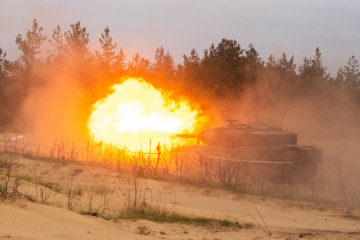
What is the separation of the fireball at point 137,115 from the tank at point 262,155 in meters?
4.45

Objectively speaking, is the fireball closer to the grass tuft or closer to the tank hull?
the tank hull

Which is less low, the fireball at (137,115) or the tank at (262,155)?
the fireball at (137,115)


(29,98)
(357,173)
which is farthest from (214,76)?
(29,98)

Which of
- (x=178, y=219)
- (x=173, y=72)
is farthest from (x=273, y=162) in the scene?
(x=173, y=72)

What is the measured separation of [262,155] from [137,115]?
771cm

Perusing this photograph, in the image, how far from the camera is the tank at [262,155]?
15.1 metres

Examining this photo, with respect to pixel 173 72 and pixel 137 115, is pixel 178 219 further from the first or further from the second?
pixel 173 72

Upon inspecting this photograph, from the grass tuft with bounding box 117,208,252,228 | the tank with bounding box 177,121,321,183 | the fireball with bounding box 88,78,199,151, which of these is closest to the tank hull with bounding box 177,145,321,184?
the tank with bounding box 177,121,321,183

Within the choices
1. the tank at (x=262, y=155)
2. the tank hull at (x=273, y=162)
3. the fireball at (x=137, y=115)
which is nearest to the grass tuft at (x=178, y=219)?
the tank at (x=262, y=155)

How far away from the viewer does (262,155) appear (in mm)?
15359

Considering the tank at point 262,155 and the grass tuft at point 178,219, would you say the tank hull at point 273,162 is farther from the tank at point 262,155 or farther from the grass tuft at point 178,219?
the grass tuft at point 178,219

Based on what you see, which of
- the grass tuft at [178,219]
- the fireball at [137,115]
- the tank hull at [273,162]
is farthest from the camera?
the fireball at [137,115]

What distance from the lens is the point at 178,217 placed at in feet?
30.3

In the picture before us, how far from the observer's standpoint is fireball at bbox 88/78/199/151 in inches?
816
